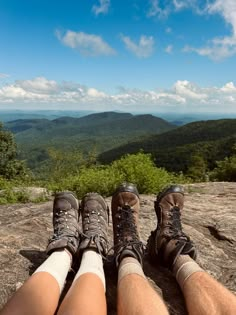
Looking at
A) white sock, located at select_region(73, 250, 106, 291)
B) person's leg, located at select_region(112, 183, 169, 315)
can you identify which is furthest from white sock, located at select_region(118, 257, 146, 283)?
white sock, located at select_region(73, 250, 106, 291)

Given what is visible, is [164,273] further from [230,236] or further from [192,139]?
[192,139]

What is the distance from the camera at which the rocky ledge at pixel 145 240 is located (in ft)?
10.2

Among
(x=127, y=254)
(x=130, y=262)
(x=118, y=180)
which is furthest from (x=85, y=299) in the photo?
(x=118, y=180)

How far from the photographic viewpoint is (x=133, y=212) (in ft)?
13.3

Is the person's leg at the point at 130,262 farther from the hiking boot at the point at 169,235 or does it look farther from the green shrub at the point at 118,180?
the green shrub at the point at 118,180

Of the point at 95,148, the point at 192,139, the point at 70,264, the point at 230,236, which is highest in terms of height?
the point at 70,264

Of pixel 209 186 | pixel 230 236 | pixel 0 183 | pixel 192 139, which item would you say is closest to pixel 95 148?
pixel 0 183

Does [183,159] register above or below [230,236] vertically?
below

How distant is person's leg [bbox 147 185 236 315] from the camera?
2316 mm

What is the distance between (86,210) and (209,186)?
6.77 meters

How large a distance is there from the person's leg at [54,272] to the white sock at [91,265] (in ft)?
0.49

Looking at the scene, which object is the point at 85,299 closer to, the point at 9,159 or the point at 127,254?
the point at 127,254

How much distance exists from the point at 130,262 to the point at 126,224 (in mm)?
772

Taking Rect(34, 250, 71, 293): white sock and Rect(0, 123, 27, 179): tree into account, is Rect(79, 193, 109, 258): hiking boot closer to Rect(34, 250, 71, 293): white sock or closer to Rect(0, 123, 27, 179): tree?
Rect(34, 250, 71, 293): white sock
